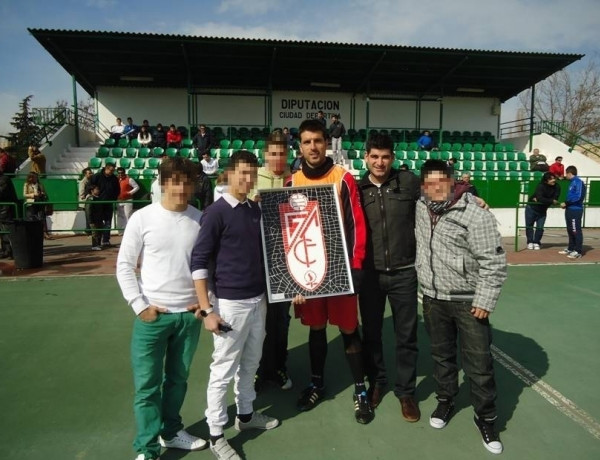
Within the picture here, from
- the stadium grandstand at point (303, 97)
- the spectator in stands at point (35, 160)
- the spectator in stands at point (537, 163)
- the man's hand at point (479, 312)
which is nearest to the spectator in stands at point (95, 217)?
the spectator in stands at point (35, 160)

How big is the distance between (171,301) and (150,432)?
0.76 meters

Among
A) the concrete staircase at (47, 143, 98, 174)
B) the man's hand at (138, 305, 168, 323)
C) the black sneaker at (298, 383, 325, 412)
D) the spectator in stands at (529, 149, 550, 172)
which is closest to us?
the man's hand at (138, 305, 168, 323)

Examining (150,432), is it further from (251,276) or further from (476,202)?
(476,202)

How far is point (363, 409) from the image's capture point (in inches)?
118

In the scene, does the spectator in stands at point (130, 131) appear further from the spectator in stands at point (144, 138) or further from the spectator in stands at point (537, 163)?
the spectator in stands at point (537, 163)

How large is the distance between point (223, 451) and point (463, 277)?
6.00ft

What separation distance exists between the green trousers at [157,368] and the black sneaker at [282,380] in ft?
3.39

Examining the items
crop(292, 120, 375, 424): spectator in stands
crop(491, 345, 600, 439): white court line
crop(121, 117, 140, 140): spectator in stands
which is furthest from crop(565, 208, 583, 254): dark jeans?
crop(121, 117, 140, 140): spectator in stands

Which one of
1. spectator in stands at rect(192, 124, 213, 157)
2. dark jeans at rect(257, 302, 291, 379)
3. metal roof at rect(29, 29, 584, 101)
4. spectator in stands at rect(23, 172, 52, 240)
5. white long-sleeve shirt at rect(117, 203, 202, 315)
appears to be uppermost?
metal roof at rect(29, 29, 584, 101)

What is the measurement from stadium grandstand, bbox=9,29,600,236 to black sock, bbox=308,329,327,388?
11.6 m

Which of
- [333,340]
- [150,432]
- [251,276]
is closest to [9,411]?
[150,432]

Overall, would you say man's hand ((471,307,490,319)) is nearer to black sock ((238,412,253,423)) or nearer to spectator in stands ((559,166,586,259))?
black sock ((238,412,253,423))

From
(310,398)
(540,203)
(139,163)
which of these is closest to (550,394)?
(310,398)

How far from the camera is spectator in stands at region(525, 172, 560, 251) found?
9844 millimetres
